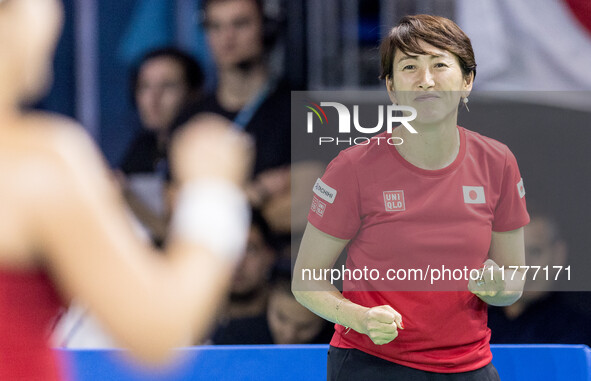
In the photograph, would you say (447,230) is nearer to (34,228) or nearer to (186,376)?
(186,376)

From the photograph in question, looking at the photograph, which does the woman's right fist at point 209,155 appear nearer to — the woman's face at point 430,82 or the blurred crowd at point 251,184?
the woman's face at point 430,82

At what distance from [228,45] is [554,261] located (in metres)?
1.15

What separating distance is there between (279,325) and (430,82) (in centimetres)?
104

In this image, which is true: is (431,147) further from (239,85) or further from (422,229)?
(239,85)

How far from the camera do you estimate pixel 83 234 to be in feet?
2.07

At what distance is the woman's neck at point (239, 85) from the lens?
87.5 inches

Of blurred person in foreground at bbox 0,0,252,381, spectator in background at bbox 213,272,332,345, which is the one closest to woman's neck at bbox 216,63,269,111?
spectator in background at bbox 213,272,332,345

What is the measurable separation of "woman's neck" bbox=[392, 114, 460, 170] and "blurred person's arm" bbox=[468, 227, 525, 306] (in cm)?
19

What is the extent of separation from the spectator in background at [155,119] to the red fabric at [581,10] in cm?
113

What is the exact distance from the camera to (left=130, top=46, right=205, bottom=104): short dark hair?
7.51 ft

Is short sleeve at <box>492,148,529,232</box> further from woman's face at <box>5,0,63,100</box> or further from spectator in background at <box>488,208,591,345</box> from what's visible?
woman's face at <box>5,0,63,100</box>

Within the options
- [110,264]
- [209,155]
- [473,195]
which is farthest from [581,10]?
[110,264]

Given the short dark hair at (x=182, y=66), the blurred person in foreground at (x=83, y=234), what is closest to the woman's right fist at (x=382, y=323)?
the blurred person in foreground at (x=83, y=234)

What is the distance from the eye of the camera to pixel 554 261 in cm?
209
